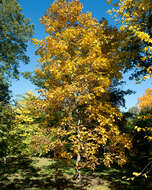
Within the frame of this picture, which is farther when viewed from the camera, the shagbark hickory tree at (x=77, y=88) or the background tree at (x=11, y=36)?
the background tree at (x=11, y=36)

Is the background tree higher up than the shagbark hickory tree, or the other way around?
the background tree

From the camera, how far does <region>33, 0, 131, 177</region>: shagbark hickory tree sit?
15.1 ft

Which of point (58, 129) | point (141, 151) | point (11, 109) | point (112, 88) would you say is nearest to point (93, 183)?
point (58, 129)

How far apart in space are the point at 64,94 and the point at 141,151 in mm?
7212

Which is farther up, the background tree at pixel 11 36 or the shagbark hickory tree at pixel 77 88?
the background tree at pixel 11 36

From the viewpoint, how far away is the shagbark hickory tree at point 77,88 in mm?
4605

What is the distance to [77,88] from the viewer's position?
→ 184 inches

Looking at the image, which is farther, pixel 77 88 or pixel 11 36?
pixel 11 36

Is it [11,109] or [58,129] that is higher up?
[11,109]

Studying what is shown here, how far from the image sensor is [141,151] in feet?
29.0

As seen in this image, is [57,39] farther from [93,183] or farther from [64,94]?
[93,183]

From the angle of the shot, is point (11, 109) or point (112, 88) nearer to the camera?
point (11, 109)

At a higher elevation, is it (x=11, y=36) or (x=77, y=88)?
(x=11, y=36)

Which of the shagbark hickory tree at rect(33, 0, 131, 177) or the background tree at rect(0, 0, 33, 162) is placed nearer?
the shagbark hickory tree at rect(33, 0, 131, 177)
